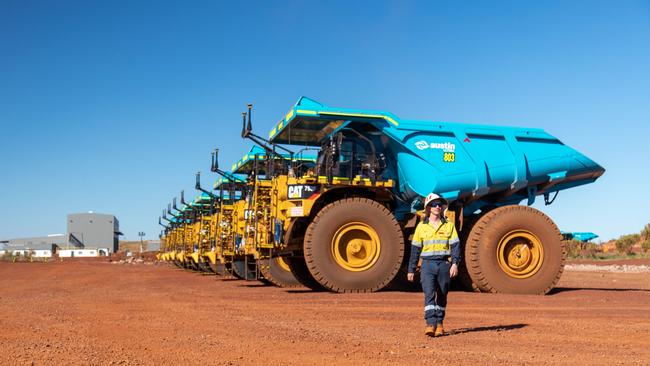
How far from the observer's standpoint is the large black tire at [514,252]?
40.5 ft

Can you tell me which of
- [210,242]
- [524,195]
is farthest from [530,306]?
[210,242]

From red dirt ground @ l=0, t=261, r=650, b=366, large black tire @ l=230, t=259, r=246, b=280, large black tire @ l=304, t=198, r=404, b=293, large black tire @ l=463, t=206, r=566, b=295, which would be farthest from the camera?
large black tire @ l=230, t=259, r=246, b=280

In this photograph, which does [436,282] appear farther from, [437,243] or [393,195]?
[393,195]

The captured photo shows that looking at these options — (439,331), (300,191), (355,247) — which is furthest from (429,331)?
(300,191)

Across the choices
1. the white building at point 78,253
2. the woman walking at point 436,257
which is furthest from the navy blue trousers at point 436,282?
the white building at point 78,253

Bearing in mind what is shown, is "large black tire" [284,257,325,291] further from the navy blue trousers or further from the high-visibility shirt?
the navy blue trousers

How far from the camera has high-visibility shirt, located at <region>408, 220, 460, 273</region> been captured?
7.18 metres

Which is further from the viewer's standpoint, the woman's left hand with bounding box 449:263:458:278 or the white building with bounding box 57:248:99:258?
the white building with bounding box 57:248:99:258

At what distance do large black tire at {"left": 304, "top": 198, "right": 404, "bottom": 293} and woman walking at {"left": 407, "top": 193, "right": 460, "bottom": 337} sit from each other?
13.8ft

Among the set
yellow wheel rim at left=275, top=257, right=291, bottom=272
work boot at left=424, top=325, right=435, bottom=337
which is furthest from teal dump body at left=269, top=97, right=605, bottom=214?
work boot at left=424, top=325, right=435, bottom=337

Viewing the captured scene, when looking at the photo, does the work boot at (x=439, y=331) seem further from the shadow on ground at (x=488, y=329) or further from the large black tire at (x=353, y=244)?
the large black tire at (x=353, y=244)

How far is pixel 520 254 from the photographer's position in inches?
498

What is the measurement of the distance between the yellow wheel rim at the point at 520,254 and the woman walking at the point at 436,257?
5534mm

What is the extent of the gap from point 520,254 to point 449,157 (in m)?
2.17
